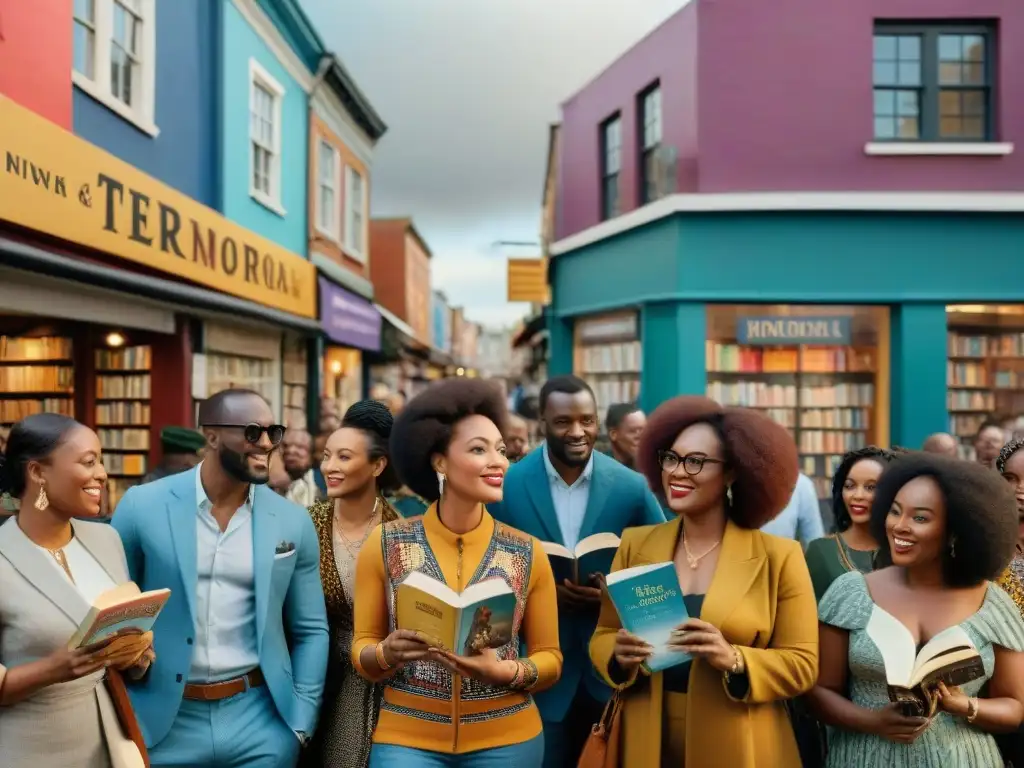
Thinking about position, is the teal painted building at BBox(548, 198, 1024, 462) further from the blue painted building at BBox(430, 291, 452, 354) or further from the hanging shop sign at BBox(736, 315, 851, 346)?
the blue painted building at BBox(430, 291, 452, 354)

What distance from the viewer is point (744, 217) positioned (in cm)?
1176

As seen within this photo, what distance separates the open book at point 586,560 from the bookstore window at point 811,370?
812 cm

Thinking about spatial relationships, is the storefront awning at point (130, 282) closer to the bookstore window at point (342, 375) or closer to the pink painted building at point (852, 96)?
the bookstore window at point (342, 375)

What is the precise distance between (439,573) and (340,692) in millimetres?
926

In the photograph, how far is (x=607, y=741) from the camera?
115 inches

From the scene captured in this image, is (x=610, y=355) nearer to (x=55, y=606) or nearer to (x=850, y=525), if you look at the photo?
(x=850, y=525)

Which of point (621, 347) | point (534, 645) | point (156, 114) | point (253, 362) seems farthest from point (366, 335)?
point (534, 645)

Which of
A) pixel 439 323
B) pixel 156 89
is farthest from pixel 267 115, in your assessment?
pixel 439 323

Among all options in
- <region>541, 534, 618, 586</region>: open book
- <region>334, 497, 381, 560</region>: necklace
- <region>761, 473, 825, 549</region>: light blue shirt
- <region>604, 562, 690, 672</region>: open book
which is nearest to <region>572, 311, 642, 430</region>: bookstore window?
<region>761, 473, 825, 549</region>: light blue shirt

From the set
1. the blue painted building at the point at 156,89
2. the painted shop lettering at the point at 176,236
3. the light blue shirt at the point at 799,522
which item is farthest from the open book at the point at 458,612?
the blue painted building at the point at 156,89

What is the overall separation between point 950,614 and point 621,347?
10.8 metres

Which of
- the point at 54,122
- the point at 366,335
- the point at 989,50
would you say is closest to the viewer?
the point at 54,122

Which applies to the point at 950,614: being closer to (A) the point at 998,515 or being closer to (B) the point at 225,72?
(A) the point at 998,515

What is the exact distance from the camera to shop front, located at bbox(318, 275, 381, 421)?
14.4 metres
